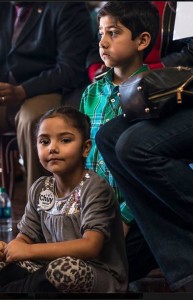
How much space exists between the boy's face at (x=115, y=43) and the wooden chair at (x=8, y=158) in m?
0.87

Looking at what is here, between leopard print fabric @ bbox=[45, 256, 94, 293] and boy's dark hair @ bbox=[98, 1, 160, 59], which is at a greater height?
boy's dark hair @ bbox=[98, 1, 160, 59]

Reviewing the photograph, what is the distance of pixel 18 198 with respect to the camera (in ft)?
9.80

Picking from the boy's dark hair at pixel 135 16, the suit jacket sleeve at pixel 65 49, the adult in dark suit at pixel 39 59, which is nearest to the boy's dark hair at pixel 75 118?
the boy's dark hair at pixel 135 16

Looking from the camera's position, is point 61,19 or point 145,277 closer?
point 145,277

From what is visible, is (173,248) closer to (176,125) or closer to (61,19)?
(176,125)

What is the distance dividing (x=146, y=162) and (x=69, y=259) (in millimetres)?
292

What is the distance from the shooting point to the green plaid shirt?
6.51 ft

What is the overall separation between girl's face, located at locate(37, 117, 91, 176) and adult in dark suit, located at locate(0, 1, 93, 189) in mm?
837

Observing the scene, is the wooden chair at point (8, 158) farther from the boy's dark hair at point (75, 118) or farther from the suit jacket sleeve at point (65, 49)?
the boy's dark hair at point (75, 118)

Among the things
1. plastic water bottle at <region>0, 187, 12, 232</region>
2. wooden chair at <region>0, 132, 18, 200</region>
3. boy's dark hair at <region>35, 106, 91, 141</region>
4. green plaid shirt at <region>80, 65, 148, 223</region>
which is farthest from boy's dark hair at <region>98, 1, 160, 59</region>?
plastic water bottle at <region>0, 187, 12, 232</region>

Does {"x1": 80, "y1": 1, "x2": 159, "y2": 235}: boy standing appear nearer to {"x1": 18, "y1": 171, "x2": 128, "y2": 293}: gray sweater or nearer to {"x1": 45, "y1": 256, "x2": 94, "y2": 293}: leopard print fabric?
{"x1": 18, "y1": 171, "x2": 128, "y2": 293}: gray sweater

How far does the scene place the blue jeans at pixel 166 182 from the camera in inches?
65.1

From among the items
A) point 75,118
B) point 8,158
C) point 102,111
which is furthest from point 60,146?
point 8,158

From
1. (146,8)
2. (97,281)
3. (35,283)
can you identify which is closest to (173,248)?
(97,281)
